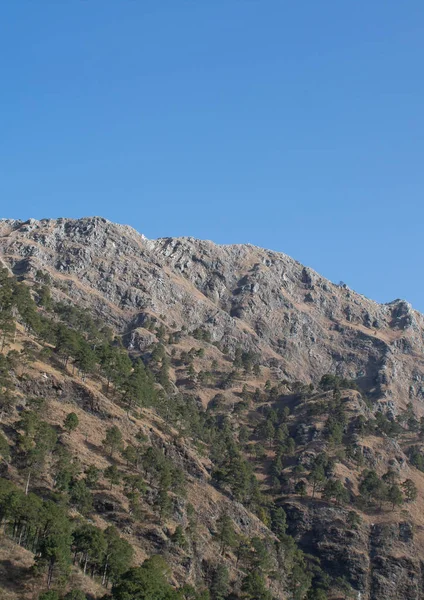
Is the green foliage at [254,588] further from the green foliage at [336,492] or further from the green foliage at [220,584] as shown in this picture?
the green foliage at [336,492]

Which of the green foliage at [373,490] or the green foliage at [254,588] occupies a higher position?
the green foliage at [373,490]

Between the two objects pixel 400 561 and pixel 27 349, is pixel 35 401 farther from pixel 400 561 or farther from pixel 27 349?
pixel 400 561

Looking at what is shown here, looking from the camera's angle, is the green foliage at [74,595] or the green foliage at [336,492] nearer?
the green foliage at [74,595]

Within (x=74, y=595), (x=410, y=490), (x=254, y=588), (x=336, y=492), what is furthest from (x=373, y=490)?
(x=74, y=595)

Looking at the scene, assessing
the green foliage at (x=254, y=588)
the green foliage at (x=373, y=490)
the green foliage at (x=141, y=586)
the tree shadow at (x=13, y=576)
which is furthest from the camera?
the green foliage at (x=373, y=490)

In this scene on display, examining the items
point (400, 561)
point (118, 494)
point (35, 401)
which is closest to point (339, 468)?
point (400, 561)

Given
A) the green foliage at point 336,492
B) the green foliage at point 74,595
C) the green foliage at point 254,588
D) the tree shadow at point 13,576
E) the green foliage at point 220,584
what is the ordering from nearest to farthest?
the green foliage at point 74,595
the tree shadow at point 13,576
the green foliage at point 254,588
the green foliage at point 220,584
the green foliage at point 336,492

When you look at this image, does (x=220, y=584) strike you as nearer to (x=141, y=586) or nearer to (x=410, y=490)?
(x=141, y=586)

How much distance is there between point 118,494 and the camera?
118 metres

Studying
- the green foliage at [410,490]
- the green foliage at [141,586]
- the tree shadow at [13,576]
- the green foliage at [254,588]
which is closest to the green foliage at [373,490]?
the green foliage at [410,490]

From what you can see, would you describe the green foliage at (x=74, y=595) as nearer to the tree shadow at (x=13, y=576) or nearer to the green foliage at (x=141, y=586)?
the green foliage at (x=141, y=586)

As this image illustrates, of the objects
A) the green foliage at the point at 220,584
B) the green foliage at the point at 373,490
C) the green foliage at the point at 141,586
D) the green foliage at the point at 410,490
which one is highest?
the green foliage at the point at 410,490

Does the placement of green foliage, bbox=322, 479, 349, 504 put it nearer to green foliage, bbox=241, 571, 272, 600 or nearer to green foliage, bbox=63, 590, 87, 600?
green foliage, bbox=241, 571, 272, 600

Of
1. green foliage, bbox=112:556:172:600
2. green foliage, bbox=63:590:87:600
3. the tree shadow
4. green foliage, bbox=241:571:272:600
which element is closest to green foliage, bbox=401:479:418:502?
green foliage, bbox=241:571:272:600
